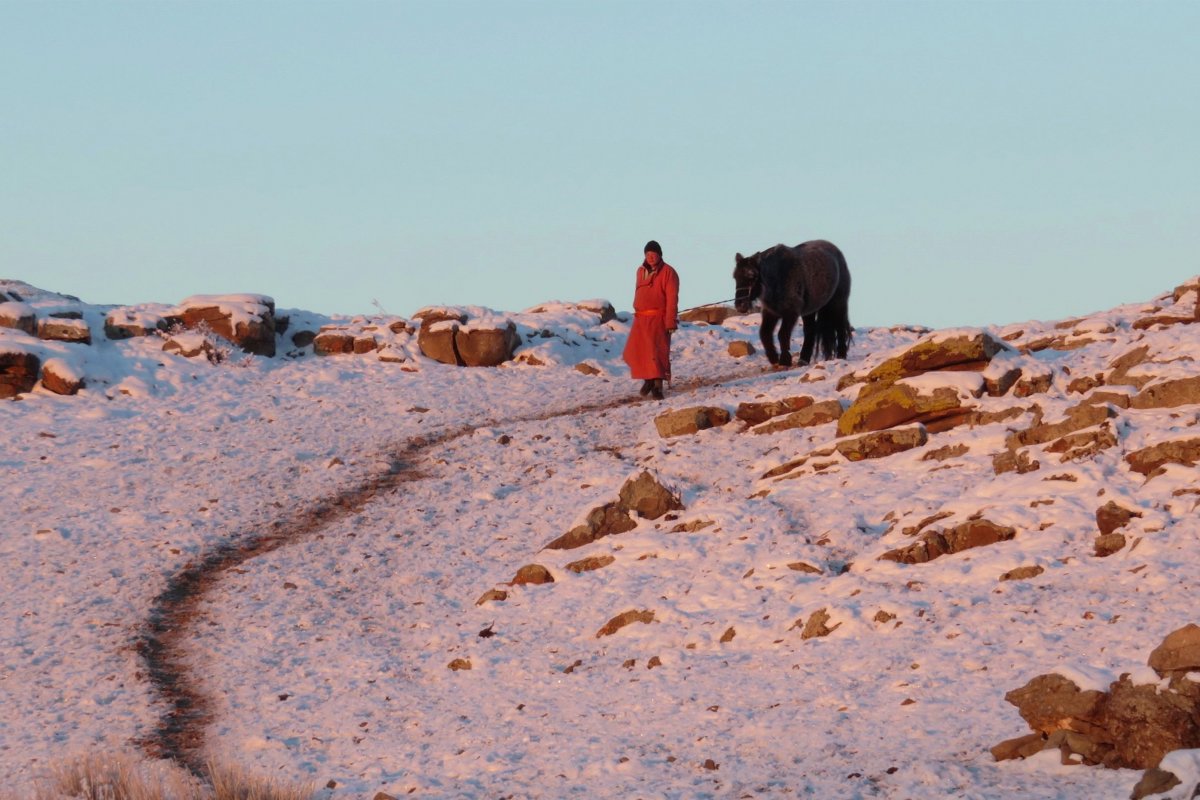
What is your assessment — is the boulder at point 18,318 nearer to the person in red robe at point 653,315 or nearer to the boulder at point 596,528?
the person in red robe at point 653,315

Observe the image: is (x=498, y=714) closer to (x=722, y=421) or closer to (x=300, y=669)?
(x=300, y=669)

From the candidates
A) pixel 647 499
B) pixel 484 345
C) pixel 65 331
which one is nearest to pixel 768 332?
pixel 484 345

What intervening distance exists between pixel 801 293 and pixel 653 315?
3.47 meters

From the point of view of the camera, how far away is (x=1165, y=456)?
12.0m

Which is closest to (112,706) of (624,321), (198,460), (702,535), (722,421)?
(702,535)

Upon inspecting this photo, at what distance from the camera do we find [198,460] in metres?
18.2

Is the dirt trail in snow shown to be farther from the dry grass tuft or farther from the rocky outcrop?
the rocky outcrop

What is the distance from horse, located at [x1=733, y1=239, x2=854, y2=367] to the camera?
2180 centimetres

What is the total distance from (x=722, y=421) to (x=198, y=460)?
7266mm

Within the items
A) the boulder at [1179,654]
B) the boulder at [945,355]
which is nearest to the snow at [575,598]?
the boulder at [1179,654]

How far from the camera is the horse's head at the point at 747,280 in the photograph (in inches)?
852

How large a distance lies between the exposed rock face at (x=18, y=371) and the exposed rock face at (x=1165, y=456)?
55.0 feet

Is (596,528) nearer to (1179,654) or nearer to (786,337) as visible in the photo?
(1179,654)

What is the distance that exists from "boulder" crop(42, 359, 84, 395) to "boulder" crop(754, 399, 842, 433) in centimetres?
1114
